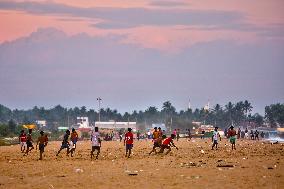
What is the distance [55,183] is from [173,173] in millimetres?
4796

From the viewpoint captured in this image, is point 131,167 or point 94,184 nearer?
point 94,184

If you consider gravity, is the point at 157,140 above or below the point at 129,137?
below

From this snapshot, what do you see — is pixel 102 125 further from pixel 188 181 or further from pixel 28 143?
pixel 188 181

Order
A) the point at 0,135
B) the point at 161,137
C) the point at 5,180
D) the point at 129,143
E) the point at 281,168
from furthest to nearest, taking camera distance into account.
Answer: the point at 0,135, the point at 161,137, the point at 129,143, the point at 281,168, the point at 5,180

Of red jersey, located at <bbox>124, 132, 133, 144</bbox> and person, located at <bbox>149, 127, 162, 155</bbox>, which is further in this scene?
person, located at <bbox>149, 127, 162, 155</bbox>

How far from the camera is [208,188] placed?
16797mm

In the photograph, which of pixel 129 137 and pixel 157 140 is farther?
pixel 157 140

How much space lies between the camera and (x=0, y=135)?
10619cm

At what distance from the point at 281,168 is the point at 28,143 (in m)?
18.6

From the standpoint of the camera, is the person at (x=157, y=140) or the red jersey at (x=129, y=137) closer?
the red jersey at (x=129, y=137)

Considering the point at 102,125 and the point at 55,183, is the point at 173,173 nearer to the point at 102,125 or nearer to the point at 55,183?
the point at 55,183

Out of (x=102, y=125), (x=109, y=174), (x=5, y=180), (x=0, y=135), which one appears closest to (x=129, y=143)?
(x=109, y=174)

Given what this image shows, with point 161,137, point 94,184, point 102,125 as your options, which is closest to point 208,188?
point 94,184

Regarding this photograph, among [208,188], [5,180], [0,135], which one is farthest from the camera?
[0,135]
